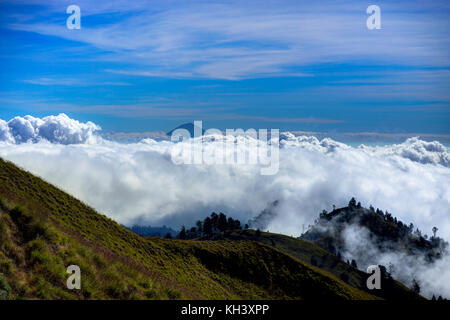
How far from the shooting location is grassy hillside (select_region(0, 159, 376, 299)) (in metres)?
20.2

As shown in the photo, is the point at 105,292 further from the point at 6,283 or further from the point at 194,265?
the point at 194,265

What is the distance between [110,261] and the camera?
90.2 ft

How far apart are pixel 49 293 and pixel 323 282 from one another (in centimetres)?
6882

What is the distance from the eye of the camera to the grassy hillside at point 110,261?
20.2 metres
